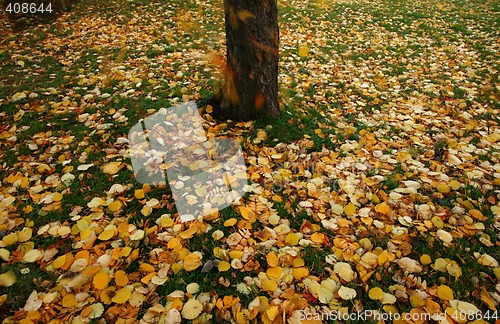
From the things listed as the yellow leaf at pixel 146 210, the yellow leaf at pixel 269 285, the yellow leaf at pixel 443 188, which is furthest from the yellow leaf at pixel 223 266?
the yellow leaf at pixel 443 188

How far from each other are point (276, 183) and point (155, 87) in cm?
219

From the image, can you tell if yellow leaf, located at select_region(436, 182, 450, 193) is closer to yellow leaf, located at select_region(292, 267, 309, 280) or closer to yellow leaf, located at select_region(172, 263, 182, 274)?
yellow leaf, located at select_region(292, 267, 309, 280)

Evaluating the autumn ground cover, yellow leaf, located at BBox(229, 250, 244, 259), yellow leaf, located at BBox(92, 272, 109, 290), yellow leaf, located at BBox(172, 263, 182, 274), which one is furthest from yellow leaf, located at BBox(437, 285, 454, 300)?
yellow leaf, located at BBox(92, 272, 109, 290)

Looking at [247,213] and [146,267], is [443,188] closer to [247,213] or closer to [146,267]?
[247,213]

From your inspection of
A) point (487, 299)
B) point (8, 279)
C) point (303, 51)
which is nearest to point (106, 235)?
point (8, 279)

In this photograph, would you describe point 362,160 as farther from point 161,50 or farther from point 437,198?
Answer: point 161,50

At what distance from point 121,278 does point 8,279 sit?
64 centimetres

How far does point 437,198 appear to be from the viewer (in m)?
2.24

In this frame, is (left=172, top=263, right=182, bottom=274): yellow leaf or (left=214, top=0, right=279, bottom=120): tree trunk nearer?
(left=172, top=263, right=182, bottom=274): yellow leaf

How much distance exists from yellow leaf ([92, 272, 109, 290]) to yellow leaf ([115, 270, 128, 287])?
0.05 meters

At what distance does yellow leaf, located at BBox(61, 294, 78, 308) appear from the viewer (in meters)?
1.56

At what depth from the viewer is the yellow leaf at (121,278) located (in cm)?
167

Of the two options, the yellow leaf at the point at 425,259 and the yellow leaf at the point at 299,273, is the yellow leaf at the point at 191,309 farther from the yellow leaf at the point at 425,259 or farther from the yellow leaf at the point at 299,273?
the yellow leaf at the point at 425,259

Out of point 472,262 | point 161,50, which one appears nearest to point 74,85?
point 161,50
